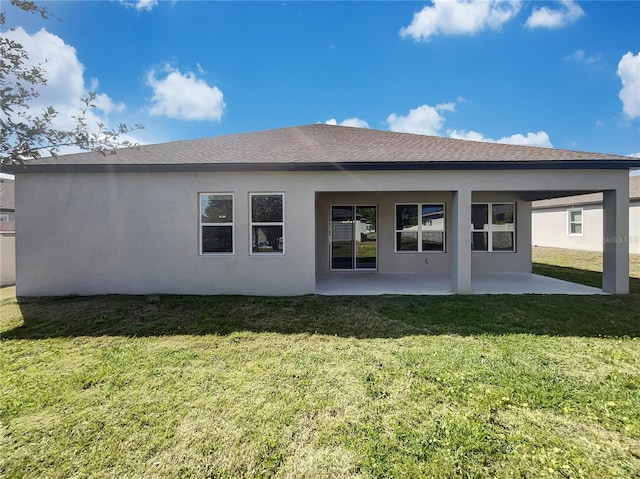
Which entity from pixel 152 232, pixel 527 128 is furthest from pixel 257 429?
pixel 527 128

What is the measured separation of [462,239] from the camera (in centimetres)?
723

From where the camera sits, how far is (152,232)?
737 centimetres

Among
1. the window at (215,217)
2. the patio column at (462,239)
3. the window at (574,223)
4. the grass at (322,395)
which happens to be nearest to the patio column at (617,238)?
the grass at (322,395)

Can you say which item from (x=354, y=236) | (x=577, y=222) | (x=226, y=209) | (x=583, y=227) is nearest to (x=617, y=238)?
(x=354, y=236)

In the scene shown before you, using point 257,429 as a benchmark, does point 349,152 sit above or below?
above

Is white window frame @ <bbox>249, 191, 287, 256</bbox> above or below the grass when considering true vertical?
above

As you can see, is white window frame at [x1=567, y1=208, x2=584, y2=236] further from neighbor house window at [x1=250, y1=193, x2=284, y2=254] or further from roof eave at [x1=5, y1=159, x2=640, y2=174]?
neighbor house window at [x1=250, y1=193, x2=284, y2=254]

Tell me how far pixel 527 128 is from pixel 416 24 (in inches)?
369

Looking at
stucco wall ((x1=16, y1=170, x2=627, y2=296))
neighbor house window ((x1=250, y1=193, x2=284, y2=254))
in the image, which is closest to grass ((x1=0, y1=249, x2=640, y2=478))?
stucco wall ((x1=16, y1=170, x2=627, y2=296))

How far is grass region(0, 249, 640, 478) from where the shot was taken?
226 centimetres

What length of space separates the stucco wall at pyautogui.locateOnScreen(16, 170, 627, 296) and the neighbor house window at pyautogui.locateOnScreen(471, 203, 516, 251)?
146 inches

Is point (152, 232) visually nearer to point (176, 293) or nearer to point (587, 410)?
point (176, 293)

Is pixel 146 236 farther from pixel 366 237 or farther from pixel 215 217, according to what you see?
pixel 366 237

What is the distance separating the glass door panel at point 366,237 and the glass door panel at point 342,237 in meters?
0.22
